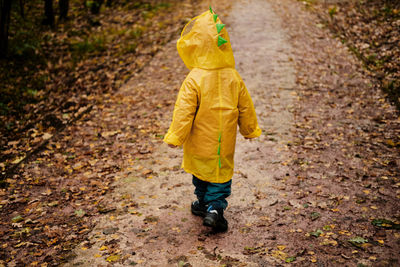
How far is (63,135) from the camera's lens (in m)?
6.65

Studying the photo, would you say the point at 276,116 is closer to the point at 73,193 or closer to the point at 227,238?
the point at 227,238

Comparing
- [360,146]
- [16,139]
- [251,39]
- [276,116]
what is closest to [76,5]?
[251,39]

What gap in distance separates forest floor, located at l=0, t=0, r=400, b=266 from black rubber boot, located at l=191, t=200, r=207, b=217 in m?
0.10

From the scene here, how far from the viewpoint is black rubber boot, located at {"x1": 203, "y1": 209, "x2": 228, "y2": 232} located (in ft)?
11.6

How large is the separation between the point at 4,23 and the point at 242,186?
794 cm

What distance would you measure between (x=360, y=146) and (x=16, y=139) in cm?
654

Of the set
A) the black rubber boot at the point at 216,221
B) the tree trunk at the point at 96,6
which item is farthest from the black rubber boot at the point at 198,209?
the tree trunk at the point at 96,6

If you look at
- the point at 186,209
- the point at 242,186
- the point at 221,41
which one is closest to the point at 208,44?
the point at 221,41

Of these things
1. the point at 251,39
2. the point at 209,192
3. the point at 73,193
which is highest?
the point at 251,39

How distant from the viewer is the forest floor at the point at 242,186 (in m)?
3.55

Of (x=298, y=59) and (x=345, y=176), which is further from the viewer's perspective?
(x=298, y=59)

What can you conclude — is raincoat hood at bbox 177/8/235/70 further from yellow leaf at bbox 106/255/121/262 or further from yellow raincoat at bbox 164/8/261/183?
yellow leaf at bbox 106/255/121/262

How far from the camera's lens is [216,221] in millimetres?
3607

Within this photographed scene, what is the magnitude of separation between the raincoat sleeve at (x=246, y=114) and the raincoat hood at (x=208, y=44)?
1.12ft
